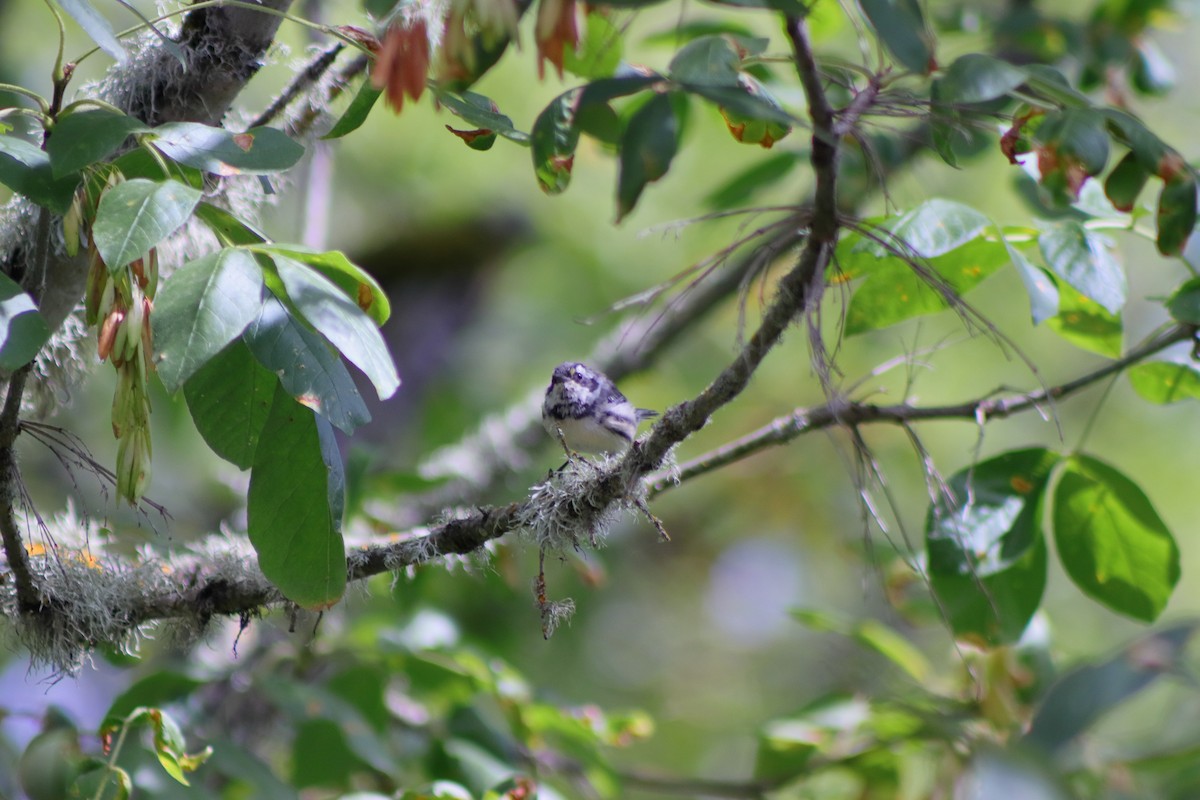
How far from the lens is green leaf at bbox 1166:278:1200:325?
60.7 inches

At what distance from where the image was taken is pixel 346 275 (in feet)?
Result: 4.32

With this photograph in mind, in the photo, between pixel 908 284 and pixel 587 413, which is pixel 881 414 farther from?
pixel 587 413

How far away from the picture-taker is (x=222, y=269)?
1132 millimetres

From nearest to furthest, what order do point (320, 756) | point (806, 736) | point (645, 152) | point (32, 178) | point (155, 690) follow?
point (645, 152) → point (32, 178) → point (155, 690) → point (320, 756) → point (806, 736)

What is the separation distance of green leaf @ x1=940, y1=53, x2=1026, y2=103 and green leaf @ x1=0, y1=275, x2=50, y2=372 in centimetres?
101

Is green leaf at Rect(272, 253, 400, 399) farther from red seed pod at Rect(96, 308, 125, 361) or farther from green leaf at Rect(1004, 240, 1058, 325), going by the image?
green leaf at Rect(1004, 240, 1058, 325)

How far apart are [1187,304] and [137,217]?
4.75 ft

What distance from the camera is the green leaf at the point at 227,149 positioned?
4.03 ft

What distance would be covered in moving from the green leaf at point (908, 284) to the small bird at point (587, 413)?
35.8 inches

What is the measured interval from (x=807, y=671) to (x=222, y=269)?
Result: 19.1ft

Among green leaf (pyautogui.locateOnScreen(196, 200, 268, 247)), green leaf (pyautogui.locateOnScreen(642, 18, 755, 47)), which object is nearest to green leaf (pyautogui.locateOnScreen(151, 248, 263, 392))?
green leaf (pyautogui.locateOnScreen(196, 200, 268, 247))

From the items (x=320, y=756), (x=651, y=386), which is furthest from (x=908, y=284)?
(x=651, y=386)

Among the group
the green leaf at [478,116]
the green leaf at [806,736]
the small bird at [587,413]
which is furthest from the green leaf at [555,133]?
the green leaf at [806,736]

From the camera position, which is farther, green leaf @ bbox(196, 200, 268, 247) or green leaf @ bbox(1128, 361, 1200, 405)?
green leaf @ bbox(1128, 361, 1200, 405)
